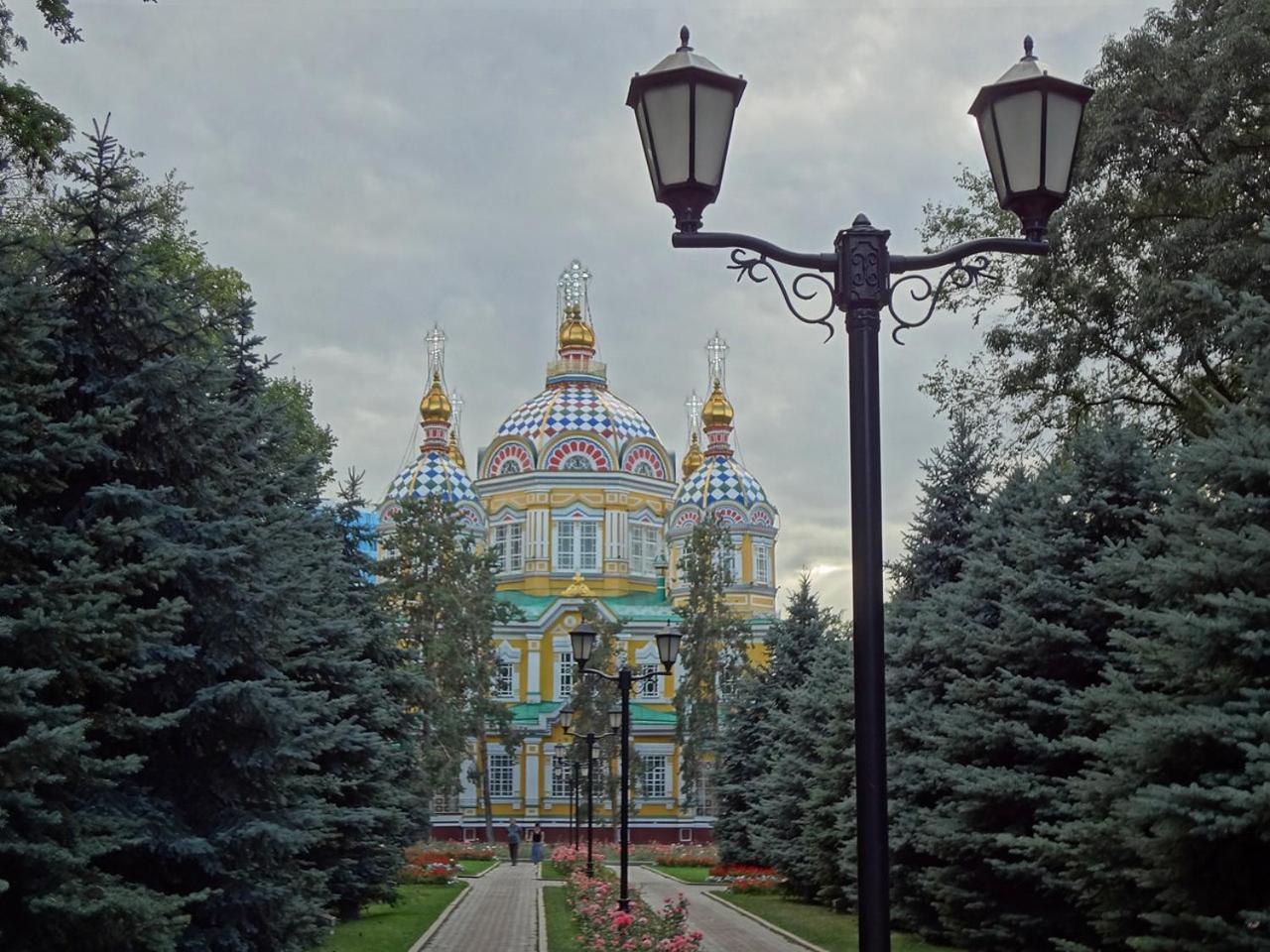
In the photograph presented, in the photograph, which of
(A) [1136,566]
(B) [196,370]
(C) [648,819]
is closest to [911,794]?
(A) [1136,566]

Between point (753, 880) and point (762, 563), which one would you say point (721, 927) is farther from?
point (762, 563)

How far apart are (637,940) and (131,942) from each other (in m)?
6.63

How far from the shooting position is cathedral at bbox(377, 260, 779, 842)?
50938 mm

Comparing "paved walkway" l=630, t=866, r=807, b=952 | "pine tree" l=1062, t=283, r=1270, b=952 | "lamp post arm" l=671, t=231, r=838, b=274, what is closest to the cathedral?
"paved walkway" l=630, t=866, r=807, b=952

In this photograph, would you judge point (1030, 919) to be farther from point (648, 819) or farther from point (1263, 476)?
point (648, 819)

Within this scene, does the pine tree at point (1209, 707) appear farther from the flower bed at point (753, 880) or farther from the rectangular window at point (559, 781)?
the rectangular window at point (559, 781)

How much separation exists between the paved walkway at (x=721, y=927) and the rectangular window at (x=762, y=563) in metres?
27.9

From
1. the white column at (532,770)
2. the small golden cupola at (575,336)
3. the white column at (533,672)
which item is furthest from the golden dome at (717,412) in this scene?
the white column at (532,770)

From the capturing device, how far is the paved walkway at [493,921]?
16.8 meters

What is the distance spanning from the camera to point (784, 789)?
2362 centimetres

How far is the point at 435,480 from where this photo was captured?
5425 cm

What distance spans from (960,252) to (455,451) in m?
56.1

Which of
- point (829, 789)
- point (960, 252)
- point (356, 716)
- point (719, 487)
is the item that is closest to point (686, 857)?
point (719, 487)

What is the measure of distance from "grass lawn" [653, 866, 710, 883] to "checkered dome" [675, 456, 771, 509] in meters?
18.9
